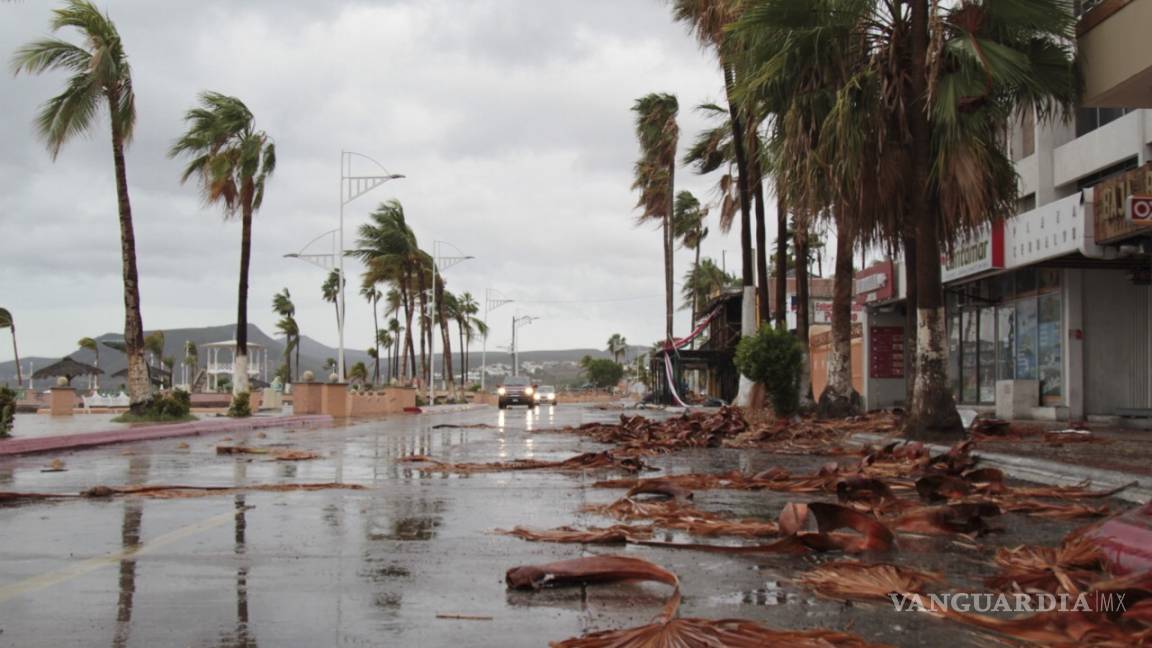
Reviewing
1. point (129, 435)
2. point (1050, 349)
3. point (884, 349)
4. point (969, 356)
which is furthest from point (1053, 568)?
point (884, 349)

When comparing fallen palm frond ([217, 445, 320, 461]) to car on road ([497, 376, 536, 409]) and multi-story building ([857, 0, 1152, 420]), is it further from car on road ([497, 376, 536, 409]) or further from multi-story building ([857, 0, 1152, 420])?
car on road ([497, 376, 536, 409])

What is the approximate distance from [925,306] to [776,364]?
8805 millimetres

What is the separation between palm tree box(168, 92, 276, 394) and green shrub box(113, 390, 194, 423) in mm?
5698

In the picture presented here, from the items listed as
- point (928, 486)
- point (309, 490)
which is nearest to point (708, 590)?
point (928, 486)

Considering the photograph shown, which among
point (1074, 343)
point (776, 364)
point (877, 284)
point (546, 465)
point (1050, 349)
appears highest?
point (877, 284)

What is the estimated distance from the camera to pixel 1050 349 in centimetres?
2539

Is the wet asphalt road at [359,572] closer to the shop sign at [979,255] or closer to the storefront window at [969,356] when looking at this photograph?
the shop sign at [979,255]

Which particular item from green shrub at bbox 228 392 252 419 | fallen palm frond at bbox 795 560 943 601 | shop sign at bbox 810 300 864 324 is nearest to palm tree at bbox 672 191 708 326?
shop sign at bbox 810 300 864 324

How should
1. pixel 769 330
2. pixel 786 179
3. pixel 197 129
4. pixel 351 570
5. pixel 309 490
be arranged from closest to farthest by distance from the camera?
pixel 351 570, pixel 309 490, pixel 786 179, pixel 769 330, pixel 197 129

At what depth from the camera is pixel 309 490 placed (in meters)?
10.6

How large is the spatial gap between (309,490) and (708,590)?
20.4 feet

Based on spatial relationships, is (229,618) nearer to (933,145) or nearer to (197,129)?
(933,145)

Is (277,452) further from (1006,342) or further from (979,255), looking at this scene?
(1006,342)

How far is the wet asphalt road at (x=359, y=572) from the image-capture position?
4625mm
